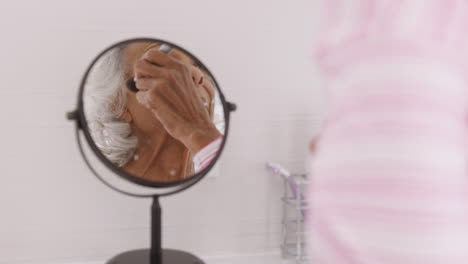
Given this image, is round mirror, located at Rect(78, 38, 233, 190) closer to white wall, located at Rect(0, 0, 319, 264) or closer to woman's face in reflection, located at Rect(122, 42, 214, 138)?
woman's face in reflection, located at Rect(122, 42, 214, 138)

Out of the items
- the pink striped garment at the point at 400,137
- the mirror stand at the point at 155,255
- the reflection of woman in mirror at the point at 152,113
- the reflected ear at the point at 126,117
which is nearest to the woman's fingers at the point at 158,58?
the reflection of woman in mirror at the point at 152,113

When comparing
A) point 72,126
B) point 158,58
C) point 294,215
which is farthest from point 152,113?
point 294,215

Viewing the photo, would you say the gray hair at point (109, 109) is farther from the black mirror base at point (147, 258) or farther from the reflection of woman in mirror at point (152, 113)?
the black mirror base at point (147, 258)

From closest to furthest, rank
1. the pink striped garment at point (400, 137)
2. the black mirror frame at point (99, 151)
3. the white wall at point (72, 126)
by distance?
the pink striped garment at point (400, 137) < the black mirror frame at point (99, 151) < the white wall at point (72, 126)

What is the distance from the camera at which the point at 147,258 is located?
954mm

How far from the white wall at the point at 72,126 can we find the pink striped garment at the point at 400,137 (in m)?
0.70

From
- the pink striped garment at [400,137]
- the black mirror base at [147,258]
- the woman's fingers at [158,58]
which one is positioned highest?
the woman's fingers at [158,58]

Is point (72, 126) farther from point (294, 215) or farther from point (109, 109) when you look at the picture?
point (294, 215)

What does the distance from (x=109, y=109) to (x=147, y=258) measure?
287mm

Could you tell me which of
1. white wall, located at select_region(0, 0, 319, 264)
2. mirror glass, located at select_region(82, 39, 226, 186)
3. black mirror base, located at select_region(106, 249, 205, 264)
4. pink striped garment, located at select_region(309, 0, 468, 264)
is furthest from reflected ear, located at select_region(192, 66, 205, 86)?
pink striped garment, located at select_region(309, 0, 468, 264)

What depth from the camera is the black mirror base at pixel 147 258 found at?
0.94 meters

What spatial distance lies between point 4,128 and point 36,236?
228mm

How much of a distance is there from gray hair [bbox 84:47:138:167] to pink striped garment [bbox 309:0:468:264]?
0.58m

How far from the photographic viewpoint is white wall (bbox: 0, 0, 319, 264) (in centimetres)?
100
